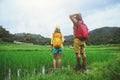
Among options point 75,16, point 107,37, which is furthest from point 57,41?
point 107,37

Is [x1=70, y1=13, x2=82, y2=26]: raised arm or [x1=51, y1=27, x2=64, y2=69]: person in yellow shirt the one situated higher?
[x1=70, y1=13, x2=82, y2=26]: raised arm

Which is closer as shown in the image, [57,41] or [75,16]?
[75,16]

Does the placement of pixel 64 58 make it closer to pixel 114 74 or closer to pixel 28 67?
pixel 28 67

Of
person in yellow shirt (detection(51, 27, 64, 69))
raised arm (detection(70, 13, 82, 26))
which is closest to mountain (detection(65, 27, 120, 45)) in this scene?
person in yellow shirt (detection(51, 27, 64, 69))

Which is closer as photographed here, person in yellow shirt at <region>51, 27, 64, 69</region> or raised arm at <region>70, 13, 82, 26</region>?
raised arm at <region>70, 13, 82, 26</region>

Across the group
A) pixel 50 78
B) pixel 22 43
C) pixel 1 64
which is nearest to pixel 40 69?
pixel 1 64

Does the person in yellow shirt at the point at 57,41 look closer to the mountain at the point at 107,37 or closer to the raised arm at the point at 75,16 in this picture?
the mountain at the point at 107,37

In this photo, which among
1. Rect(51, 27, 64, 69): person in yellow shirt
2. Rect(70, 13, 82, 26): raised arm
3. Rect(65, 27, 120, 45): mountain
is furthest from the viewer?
Rect(65, 27, 120, 45): mountain

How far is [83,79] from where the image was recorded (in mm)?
5906

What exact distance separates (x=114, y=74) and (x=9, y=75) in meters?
1.58

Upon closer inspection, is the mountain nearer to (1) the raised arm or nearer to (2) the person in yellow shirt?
(2) the person in yellow shirt

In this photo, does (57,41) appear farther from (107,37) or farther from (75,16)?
(107,37)

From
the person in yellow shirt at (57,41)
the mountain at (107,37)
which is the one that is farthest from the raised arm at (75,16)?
the mountain at (107,37)

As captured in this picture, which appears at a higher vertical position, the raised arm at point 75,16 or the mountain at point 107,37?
the raised arm at point 75,16
